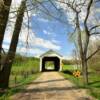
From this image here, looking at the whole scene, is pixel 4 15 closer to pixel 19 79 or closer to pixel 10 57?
pixel 10 57

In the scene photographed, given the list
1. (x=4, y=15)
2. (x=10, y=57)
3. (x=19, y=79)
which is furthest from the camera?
(x=19, y=79)

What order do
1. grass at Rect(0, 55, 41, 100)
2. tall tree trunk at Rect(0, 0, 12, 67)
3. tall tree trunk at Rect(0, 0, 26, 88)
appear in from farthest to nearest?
tall tree trunk at Rect(0, 0, 26, 88) → grass at Rect(0, 55, 41, 100) → tall tree trunk at Rect(0, 0, 12, 67)

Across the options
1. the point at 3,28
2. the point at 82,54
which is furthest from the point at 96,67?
the point at 3,28

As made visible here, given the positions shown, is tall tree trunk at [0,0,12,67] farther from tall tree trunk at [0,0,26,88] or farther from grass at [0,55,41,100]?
grass at [0,55,41,100]

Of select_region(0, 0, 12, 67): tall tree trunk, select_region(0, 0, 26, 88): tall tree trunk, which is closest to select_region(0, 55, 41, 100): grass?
select_region(0, 0, 26, 88): tall tree trunk

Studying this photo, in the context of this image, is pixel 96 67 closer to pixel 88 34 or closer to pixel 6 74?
pixel 88 34

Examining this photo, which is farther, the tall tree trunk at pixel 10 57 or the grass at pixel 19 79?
the tall tree trunk at pixel 10 57

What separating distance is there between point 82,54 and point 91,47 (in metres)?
37.9

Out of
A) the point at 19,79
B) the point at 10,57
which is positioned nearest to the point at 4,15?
the point at 10,57

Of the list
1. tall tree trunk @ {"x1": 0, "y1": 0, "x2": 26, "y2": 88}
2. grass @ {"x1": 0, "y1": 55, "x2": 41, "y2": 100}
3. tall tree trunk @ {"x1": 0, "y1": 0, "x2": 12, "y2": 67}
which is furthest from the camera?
tall tree trunk @ {"x1": 0, "y1": 0, "x2": 26, "y2": 88}

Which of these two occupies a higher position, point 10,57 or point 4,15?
point 4,15

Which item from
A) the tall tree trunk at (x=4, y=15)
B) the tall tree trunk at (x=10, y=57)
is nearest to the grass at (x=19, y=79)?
the tall tree trunk at (x=10, y=57)

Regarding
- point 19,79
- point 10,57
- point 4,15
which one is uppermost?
point 4,15

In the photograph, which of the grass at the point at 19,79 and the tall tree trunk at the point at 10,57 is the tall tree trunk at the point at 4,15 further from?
the grass at the point at 19,79
